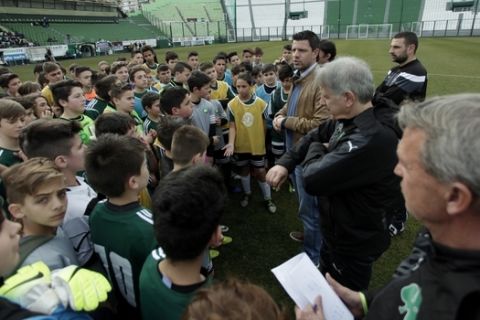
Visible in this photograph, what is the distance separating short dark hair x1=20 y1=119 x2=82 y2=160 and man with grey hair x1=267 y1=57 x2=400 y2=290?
1.75m

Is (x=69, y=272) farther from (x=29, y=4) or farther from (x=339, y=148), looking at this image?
(x=29, y=4)

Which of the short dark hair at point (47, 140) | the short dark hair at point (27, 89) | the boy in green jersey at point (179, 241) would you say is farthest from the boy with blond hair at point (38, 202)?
the short dark hair at point (27, 89)

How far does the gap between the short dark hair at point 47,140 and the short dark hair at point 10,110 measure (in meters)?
0.96

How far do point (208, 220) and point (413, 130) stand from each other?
1.02 m

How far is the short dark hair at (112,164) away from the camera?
2160mm

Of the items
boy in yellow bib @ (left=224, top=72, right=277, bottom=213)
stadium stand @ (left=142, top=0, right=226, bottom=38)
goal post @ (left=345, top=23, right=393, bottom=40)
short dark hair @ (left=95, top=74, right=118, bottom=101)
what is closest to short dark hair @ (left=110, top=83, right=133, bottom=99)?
short dark hair @ (left=95, top=74, right=118, bottom=101)

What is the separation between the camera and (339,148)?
7.18 feet

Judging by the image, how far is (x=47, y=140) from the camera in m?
2.69

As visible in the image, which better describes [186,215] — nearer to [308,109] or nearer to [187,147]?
[187,147]

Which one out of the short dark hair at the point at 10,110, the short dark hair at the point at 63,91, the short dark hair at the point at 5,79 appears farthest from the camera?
the short dark hair at the point at 5,79

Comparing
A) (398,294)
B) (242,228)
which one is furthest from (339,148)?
(242,228)

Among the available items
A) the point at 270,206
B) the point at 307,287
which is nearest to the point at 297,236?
the point at 270,206

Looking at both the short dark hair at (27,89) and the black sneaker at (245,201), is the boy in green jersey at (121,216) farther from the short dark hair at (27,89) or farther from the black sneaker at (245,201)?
the short dark hair at (27,89)

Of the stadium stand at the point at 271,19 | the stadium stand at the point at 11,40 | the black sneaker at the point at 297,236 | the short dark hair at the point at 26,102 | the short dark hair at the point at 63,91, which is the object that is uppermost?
the stadium stand at the point at 271,19
